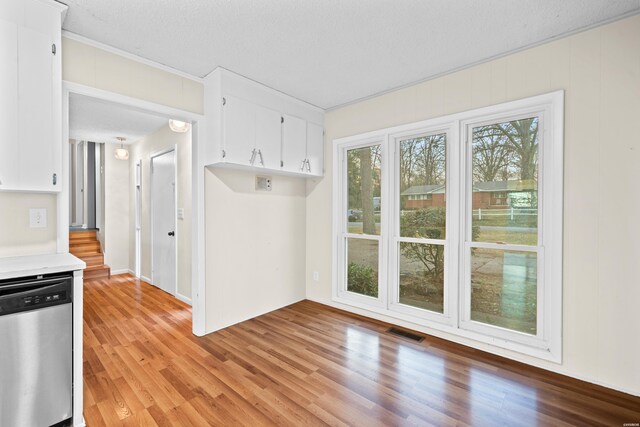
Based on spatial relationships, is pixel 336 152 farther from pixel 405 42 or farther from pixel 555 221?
pixel 555 221

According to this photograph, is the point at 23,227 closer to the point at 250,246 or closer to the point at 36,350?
the point at 36,350

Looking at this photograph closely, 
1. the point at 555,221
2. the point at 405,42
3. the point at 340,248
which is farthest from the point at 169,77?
the point at 555,221

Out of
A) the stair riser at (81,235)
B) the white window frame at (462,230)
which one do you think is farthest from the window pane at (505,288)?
the stair riser at (81,235)

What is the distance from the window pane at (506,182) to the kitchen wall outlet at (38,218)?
11.3ft

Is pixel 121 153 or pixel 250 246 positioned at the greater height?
pixel 121 153

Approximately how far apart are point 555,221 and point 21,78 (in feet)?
12.4

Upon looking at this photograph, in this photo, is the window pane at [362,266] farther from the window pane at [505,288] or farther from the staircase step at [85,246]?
the staircase step at [85,246]

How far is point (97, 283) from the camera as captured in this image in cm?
496

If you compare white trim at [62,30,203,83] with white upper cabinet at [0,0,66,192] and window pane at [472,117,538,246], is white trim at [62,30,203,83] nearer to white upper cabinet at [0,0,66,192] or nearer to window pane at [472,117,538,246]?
white upper cabinet at [0,0,66,192]

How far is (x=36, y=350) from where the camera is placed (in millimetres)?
1563

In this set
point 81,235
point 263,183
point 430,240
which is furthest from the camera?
point 81,235

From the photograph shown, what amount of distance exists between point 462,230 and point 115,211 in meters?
6.01

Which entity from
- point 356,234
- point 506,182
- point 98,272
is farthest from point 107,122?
point 506,182

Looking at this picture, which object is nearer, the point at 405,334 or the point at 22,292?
the point at 22,292
